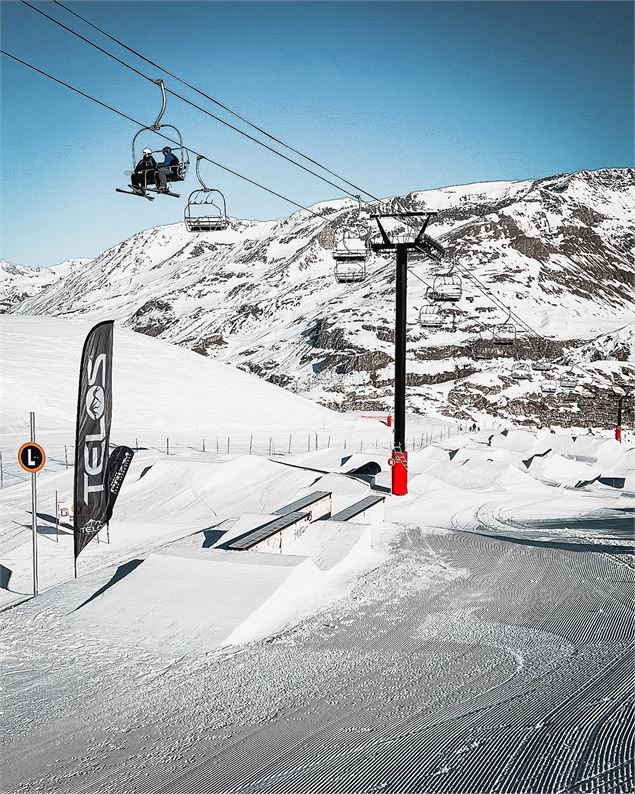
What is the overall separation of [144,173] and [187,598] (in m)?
6.47

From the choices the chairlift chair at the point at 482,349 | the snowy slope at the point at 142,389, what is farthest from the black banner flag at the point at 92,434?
the chairlift chair at the point at 482,349

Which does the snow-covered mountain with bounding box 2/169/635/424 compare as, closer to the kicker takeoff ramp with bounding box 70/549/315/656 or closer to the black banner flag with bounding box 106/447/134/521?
the black banner flag with bounding box 106/447/134/521

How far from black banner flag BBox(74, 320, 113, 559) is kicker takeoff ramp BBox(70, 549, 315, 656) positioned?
5.79 feet

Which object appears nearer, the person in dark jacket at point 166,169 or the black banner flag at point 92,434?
the black banner flag at point 92,434

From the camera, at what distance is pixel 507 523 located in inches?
632

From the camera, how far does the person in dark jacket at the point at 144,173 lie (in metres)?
11.1

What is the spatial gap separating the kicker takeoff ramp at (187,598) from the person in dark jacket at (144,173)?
220 inches

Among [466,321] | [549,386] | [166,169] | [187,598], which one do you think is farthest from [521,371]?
[187,598]

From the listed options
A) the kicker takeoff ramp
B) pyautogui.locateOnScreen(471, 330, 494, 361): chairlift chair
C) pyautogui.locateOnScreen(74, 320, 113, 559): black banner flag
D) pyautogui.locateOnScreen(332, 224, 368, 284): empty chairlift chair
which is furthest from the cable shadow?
pyautogui.locateOnScreen(471, 330, 494, 361): chairlift chair

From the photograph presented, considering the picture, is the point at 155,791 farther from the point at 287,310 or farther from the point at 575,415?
the point at 287,310

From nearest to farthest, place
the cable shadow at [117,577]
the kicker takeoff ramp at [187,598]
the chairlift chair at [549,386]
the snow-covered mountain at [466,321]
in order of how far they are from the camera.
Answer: the kicker takeoff ramp at [187,598], the cable shadow at [117,577], the chairlift chair at [549,386], the snow-covered mountain at [466,321]

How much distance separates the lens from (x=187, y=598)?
837 centimetres

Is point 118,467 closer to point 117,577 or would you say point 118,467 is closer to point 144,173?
point 117,577

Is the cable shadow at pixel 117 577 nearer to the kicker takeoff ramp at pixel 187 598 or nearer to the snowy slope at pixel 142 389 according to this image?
the kicker takeoff ramp at pixel 187 598
